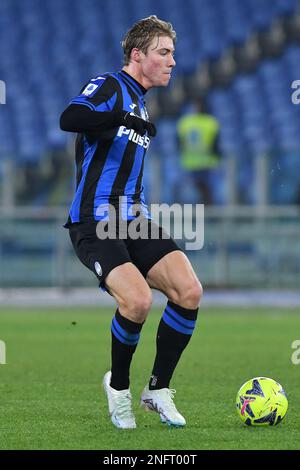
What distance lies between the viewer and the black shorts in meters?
5.73

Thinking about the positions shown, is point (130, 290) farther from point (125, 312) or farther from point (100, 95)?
point (100, 95)

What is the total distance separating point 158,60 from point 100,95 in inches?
16.7

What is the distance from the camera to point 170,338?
5.94 metres

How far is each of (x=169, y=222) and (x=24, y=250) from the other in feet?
7.78

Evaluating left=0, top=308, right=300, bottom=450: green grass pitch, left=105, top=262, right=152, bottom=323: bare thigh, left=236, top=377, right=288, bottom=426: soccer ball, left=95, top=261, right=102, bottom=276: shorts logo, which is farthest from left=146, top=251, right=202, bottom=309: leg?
left=0, top=308, right=300, bottom=450: green grass pitch

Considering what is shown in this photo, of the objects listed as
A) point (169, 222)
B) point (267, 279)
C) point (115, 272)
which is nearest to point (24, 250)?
point (169, 222)

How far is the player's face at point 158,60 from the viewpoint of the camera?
6055mm

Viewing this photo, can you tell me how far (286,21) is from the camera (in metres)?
20.0

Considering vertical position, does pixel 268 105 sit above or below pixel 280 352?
above

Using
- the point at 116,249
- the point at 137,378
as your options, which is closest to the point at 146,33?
the point at 116,249

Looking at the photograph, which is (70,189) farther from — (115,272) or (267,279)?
(115,272)

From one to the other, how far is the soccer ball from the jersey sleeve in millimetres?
1742

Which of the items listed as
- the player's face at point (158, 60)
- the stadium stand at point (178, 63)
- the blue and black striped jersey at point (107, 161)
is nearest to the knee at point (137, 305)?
the blue and black striped jersey at point (107, 161)

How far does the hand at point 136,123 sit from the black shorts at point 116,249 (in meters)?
0.50
